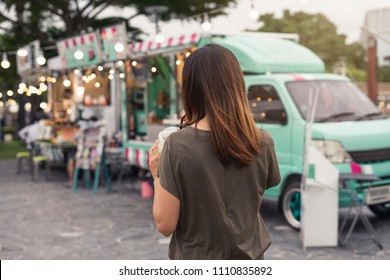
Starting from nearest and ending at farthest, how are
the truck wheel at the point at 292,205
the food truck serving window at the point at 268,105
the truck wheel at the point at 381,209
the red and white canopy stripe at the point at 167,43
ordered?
the truck wheel at the point at 292,205 → the food truck serving window at the point at 268,105 → the truck wheel at the point at 381,209 → the red and white canopy stripe at the point at 167,43

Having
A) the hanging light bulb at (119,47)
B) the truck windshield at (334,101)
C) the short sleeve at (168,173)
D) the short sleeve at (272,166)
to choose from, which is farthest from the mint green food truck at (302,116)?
the short sleeve at (168,173)

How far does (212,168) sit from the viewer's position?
1.93 meters

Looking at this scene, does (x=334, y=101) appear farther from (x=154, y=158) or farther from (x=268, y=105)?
(x=154, y=158)

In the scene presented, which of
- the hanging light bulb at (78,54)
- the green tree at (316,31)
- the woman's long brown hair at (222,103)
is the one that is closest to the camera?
the woman's long brown hair at (222,103)

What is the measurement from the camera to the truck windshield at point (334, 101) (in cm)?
767

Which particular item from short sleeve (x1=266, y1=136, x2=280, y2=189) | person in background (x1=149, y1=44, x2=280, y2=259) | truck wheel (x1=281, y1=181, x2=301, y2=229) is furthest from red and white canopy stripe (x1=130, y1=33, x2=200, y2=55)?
person in background (x1=149, y1=44, x2=280, y2=259)

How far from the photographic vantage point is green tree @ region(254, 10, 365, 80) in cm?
5681

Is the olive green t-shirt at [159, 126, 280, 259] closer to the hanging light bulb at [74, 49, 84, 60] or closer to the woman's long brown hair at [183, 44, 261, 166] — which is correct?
the woman's long brown hair at [183, 44, 261, 166]

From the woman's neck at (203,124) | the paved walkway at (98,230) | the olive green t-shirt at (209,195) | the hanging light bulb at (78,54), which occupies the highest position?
the hanging light bulb at (78,54)

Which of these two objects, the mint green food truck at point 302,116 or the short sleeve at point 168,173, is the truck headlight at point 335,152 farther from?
the short sleeve at point 168,173

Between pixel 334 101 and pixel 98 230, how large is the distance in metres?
3.69

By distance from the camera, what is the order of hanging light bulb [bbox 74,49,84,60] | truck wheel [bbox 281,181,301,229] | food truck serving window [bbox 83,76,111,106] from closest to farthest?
truck wheel [bbox 281,181,301,229] < hanging light bulb [bbox 74,49,84,60] < food truck serving window [bbox 83,76,111,106]

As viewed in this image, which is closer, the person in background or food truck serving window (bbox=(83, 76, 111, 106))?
the person in background
